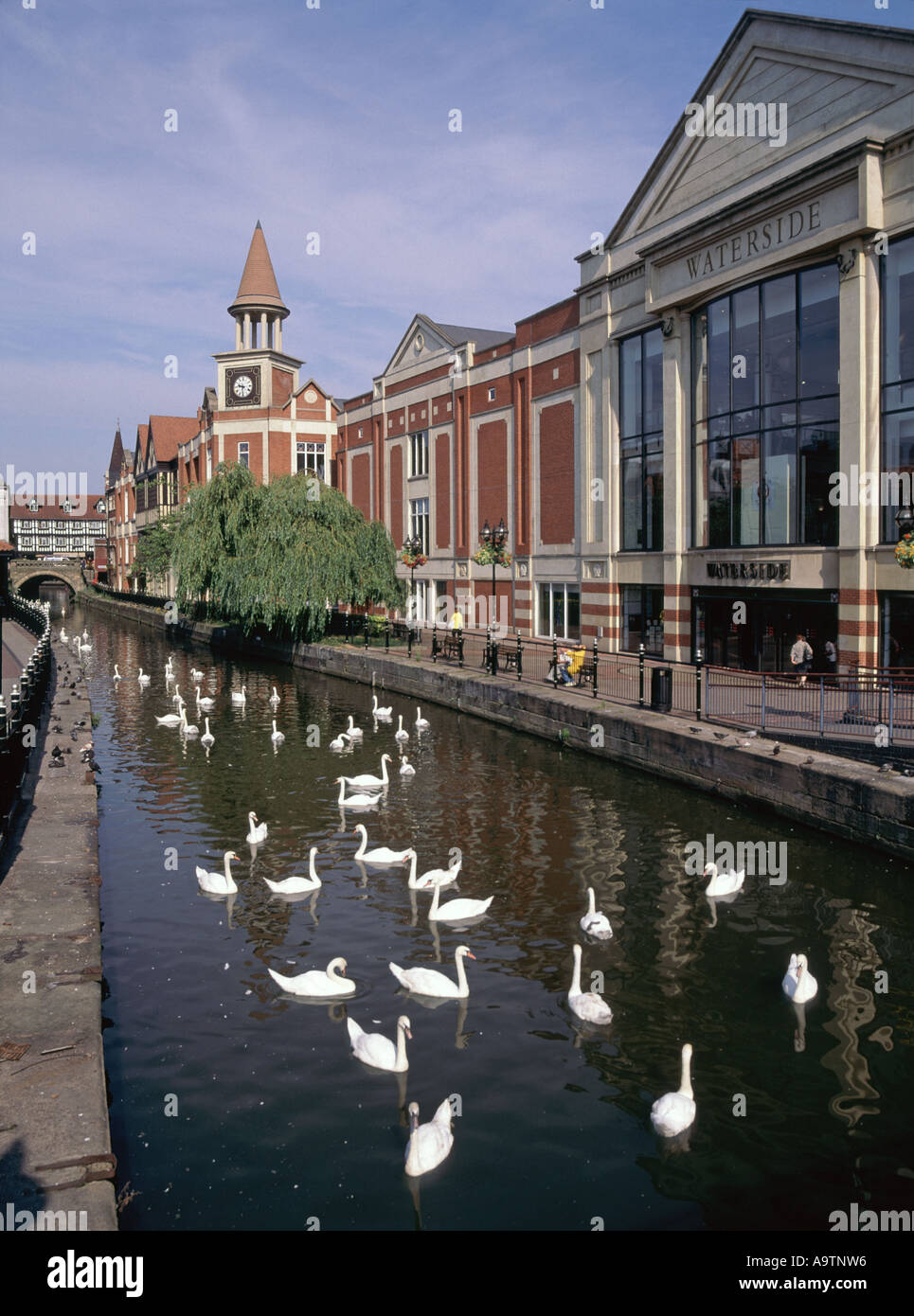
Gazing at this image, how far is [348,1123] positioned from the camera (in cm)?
670

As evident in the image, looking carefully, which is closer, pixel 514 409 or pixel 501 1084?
pixel 501 1084

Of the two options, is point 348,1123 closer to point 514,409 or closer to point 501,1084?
point 501,1084

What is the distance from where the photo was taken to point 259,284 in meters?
62.3

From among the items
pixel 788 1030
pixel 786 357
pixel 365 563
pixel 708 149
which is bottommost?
pixel 788 1030

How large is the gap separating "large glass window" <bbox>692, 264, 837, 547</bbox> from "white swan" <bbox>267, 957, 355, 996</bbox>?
16.4 meters

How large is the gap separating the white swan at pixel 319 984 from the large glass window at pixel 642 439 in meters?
21.2

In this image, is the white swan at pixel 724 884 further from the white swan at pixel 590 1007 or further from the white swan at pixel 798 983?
the white swan at pixel 590 1007

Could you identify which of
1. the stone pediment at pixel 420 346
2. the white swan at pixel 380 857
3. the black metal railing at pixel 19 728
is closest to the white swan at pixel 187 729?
the black metal railing at pixel 19 728

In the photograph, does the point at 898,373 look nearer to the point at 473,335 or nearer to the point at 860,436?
the point at 860,436

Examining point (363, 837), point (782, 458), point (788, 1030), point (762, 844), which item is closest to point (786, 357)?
point (782, 458)

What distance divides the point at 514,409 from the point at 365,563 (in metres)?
7.89

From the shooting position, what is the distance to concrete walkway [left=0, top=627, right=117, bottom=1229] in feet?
17.3

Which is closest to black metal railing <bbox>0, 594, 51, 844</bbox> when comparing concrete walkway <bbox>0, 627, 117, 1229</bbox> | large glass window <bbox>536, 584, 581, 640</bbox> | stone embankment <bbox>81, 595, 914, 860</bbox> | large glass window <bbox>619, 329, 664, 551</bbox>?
concrete walkway <bbox>0, 627, 117, 1229</bbox>

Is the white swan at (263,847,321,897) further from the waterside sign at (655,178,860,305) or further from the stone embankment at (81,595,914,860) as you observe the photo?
the waterside sign at (655,178,860,305)
